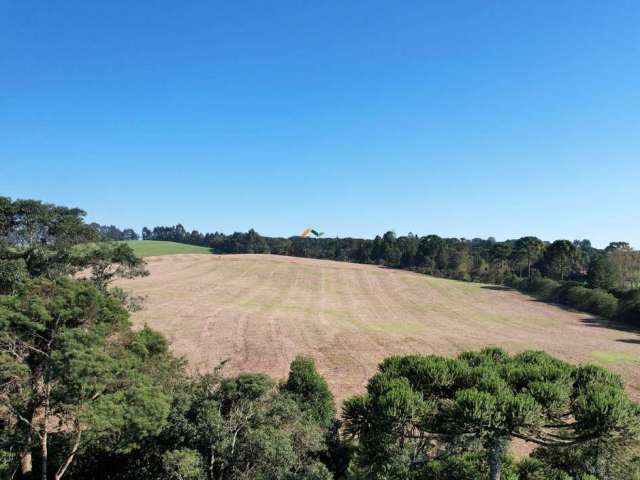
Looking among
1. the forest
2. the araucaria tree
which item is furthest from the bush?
the araucaria tree

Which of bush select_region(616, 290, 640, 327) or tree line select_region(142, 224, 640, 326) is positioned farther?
tree line select_region(142, 224, 640, 326)

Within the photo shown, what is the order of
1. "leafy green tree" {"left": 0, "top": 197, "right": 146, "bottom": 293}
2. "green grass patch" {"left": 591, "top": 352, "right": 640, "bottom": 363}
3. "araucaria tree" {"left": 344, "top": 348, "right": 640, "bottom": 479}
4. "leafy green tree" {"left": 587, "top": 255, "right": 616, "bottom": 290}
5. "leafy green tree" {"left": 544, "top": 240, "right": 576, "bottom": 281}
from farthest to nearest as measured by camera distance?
"leafy green tree" {"left": 544, "top": 240, "right": 576, "bottom": 281}
"leafy green tree" {"left": 587, "top": 255, "right": 616, "bottom": 290}
"green grass patch" {"left": 591, "top": 352, "right": 640, "bottom": 363}
"leafy green tree" {"left": 0, "top": 197, "right": 146, "bottom": 293}
"araucaria tree" {"left": 344, "top": 348, "right": 640, "bottom": 479}

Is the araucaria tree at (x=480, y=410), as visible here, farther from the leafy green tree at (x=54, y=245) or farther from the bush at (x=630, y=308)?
the bush at (x=630, y=308)

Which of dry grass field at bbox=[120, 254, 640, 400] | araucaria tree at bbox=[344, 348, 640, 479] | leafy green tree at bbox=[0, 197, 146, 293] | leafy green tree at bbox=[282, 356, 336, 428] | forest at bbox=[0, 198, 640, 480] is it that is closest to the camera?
araucaria tree at bbox=[344, 348, 640, 479]

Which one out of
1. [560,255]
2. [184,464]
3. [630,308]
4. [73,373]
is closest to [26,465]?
[73,373]

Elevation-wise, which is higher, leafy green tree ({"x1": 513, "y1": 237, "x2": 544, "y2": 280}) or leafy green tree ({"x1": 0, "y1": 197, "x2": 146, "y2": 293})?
leafy green tree ({"x1": 513, "y1": 237, "x2": 544, "y2": 280})

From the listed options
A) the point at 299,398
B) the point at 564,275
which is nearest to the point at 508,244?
the point at 564,275

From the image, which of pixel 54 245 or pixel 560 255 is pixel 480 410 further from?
pixel 560 255

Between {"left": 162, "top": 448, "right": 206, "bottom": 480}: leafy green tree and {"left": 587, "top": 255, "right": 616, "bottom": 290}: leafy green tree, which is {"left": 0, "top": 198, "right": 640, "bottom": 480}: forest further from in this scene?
{"left": 587, "top": 255, "right": 616, "bottom": 290}: leafy green tree
